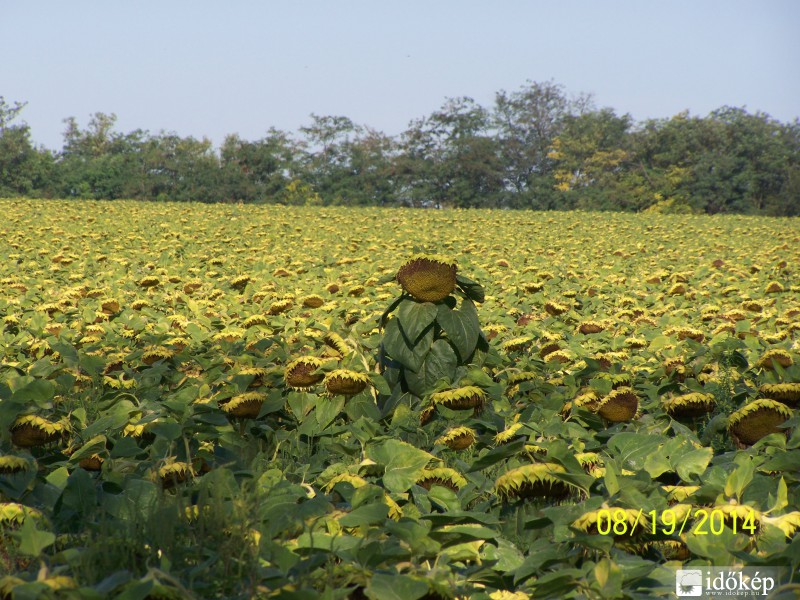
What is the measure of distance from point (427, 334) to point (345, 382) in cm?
62

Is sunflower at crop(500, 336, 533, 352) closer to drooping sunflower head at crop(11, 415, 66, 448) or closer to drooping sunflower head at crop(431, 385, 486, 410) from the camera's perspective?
drooping sunflower head at crop(431, 385, 486, 410)

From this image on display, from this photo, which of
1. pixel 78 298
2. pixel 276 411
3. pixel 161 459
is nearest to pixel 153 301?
pixel 78 298

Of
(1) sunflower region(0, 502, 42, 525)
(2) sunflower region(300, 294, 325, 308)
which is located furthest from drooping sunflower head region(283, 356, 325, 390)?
(2) sunflower region(300, 294, 325, 308)

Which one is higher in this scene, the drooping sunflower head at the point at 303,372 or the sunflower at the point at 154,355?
the drooping sunflower head at the point at 303,372

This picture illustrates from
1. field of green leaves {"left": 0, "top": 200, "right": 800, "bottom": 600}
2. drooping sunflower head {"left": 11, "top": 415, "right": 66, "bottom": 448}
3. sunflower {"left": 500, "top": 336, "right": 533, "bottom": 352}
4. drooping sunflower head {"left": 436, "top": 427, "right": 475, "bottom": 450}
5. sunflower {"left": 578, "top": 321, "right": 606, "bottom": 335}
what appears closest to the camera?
field of green leaves {"left": 0, "top": 200, "right": 800, "bottom": 600}

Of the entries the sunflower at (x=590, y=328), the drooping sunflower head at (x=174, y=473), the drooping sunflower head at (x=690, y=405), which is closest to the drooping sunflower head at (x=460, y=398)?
the drooping sunflower head at (x=690, y=405)

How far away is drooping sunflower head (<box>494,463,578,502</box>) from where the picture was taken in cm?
209

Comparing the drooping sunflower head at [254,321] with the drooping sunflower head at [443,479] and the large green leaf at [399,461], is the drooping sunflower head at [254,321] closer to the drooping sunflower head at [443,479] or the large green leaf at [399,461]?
the large green leaf at [399,461]

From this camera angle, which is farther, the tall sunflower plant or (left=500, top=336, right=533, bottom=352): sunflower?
(left=500, top=336, right=533, bottom=352): sunflower

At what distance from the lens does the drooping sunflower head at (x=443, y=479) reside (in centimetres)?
243

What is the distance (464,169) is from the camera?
48.0 m

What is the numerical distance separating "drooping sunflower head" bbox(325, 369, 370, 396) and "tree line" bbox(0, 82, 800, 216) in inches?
1493

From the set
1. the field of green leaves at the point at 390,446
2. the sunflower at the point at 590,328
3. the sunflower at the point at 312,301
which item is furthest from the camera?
the sunflower at the point at 312,301

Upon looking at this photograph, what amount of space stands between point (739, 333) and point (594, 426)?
2.29 metres
